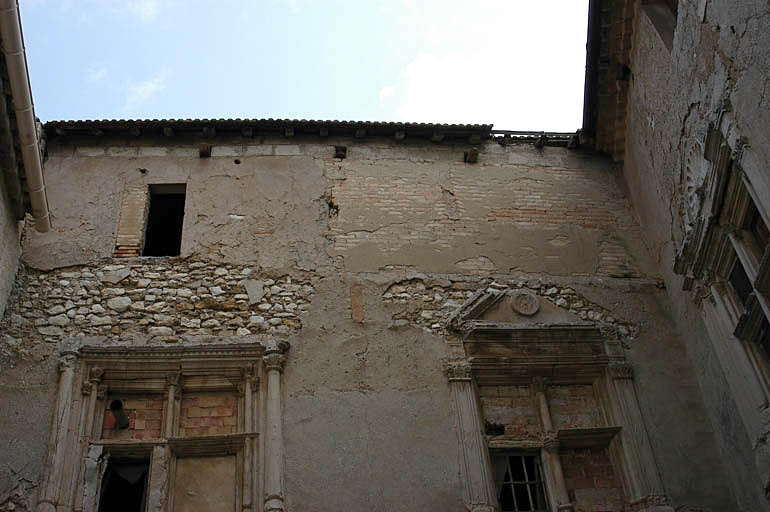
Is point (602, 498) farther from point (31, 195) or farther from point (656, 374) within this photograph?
point (31, 195)

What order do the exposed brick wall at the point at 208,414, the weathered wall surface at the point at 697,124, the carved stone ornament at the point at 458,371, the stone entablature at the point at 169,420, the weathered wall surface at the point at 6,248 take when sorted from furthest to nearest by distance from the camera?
the weathered wall surface at the point at 6,248, the carved stone ornament at the point at 458,371, the exposed brick wall at the point at 208,414, the stone entablature at the point at 169,420, the weathered wall surface at the point at 697,124

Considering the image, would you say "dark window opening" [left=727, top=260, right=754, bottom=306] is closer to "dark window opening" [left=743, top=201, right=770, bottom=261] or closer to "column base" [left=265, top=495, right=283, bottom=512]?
"dark window opening" [left=743, top=201, right=770, bottom=261]

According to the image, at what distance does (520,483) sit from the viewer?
7.96 m

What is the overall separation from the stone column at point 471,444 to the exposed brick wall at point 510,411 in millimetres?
181

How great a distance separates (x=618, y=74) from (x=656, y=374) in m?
3.88

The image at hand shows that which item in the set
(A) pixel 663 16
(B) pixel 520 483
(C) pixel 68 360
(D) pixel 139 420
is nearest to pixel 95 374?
(C) pixel 68 360

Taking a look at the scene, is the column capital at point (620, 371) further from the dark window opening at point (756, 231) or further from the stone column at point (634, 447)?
the dark window opening at point (756, 231)

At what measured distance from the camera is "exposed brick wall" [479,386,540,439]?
8297 mm

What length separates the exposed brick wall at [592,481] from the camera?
25.7 feet

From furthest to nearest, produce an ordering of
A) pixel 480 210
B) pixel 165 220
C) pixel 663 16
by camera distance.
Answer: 1. pixel 165 220
2. pixel 480 210
3. pixel 663 16

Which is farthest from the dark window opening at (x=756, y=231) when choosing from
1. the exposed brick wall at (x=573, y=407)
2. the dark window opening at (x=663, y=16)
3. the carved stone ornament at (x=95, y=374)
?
the carved stone ornament at (x=95, y=374)

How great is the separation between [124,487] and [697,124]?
6.39 meters

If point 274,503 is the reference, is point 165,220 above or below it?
above

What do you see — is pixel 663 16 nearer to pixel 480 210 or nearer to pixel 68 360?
pixel 480 210
